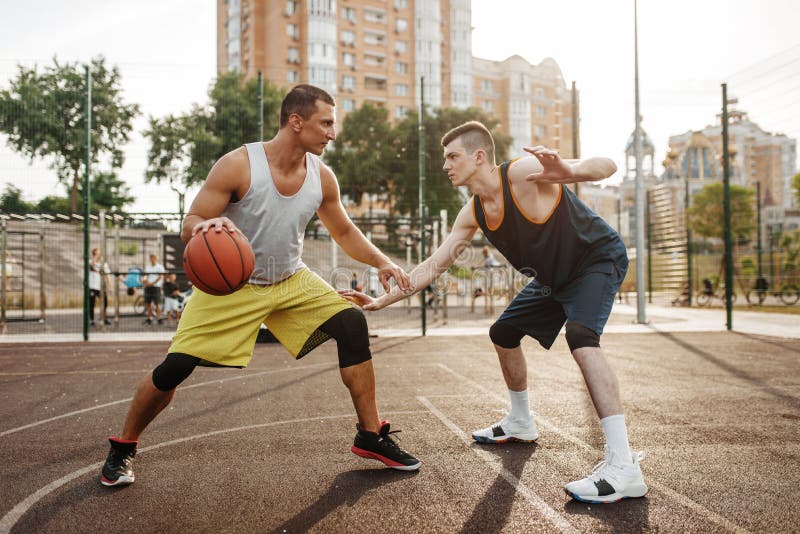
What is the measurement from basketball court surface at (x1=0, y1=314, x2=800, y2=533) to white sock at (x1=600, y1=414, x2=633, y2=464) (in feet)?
0.71

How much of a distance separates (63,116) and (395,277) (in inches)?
403

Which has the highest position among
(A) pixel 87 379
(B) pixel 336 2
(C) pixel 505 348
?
(B) pixel 336 2

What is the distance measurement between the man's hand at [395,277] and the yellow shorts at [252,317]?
29 centimetres

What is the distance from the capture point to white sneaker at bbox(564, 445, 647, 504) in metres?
2.96

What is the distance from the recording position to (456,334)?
11.8m

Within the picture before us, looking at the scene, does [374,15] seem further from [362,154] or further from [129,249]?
[129,249]

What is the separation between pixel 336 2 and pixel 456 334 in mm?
52201

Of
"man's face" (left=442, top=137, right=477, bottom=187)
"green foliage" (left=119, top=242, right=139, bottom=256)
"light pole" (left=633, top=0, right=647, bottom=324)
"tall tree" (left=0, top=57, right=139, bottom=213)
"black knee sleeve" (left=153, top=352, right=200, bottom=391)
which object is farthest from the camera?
"green foliage" (left=119, top=242, right=139, bottom=256)

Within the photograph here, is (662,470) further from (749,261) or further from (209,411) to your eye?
(749,261)

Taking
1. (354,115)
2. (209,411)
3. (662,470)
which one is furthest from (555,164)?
(354,115)

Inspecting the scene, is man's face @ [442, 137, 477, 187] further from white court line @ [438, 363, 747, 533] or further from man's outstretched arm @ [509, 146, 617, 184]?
white court line @ [438, 363, 747, 533]

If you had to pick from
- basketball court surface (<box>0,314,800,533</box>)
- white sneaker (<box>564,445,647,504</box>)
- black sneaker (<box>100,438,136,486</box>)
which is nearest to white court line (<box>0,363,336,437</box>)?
basketball court surface (<box>0,314,800,533</box>)

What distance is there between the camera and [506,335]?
12.9ft

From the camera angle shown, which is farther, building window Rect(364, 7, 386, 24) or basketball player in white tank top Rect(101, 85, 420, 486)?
building window Rect(364, 7, 386, 24)
